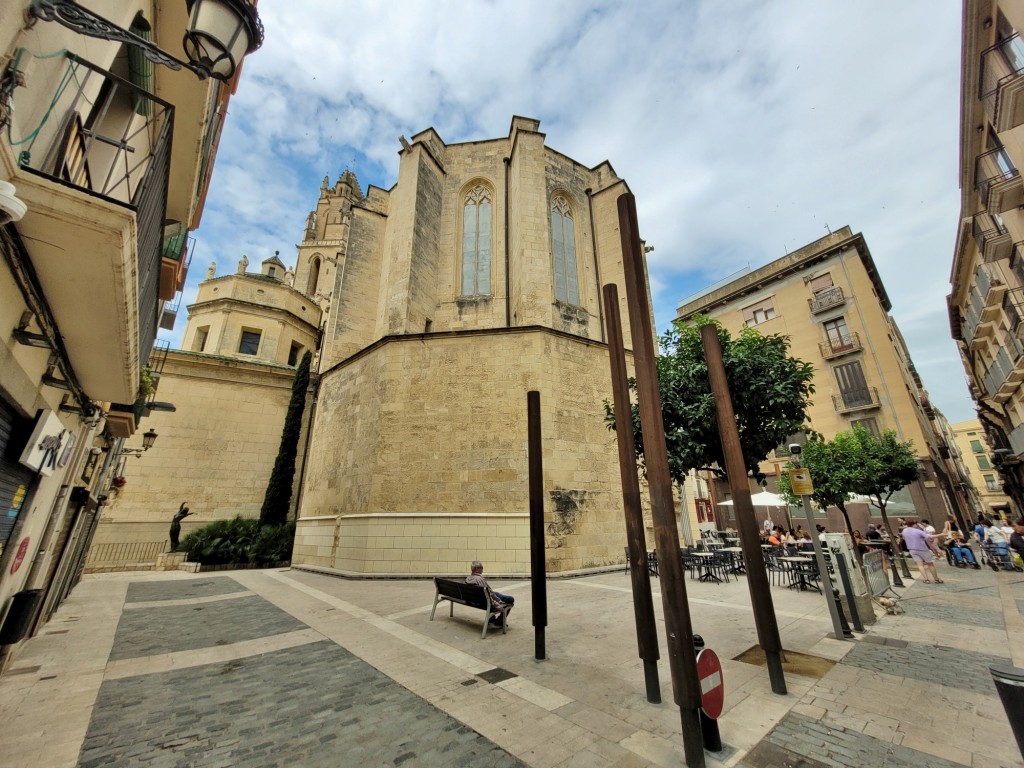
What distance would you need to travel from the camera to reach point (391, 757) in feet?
9.04

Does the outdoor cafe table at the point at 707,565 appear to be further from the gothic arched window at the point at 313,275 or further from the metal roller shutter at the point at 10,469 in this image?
the gothic arched window at the point at 313,275

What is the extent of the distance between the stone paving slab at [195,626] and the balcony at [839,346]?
26428 millimetres

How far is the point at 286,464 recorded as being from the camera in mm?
17922

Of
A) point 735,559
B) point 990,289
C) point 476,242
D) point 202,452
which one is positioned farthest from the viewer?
point 202,452

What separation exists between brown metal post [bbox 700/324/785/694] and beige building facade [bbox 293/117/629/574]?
22.2 feet

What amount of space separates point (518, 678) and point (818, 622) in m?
4.89

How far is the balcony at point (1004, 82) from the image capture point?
877 cm

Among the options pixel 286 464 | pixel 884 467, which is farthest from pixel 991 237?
pixel 286 464

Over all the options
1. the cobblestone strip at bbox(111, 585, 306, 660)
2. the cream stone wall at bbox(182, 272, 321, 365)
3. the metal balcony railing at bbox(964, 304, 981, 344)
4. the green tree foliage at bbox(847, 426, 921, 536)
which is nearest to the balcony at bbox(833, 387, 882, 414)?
the metal balcony railing at bbox(964, 304, 981, 344)

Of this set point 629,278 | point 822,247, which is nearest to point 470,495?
point 629,278

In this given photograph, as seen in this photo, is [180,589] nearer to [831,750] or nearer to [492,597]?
[492,597]

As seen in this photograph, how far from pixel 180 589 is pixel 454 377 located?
347 inches

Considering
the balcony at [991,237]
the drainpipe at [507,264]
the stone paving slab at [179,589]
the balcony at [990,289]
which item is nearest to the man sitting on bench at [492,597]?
the stone paving slab at [179,589]

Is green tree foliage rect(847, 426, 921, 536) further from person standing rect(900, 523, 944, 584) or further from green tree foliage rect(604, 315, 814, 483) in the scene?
green tree foliage rect(604, 315, 814, 483)
